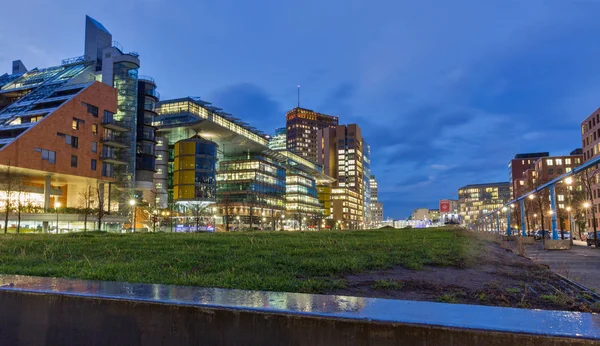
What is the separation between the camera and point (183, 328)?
4.66 m

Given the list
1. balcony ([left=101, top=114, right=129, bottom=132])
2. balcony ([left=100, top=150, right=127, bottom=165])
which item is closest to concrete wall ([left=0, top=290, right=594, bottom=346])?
balcony ([left=100, top=150, right=127, bottom=165])

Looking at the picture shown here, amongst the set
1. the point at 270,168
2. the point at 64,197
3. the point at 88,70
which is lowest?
the point at 64,197

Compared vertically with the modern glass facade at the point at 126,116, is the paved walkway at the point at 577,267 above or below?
below

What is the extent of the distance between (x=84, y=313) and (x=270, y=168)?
128 metres

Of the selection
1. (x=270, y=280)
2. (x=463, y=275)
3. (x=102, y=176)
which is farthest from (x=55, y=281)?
(x=102, y=176)

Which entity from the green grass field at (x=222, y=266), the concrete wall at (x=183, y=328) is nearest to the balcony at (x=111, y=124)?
the green grass field at (x=222, y=266)

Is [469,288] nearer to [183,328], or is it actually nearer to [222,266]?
[222,266]

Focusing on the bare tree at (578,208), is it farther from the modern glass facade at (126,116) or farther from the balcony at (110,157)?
the balcony at (110,157)

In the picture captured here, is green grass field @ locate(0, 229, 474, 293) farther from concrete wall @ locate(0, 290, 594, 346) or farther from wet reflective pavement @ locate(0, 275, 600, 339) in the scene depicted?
concrete wall @ locate(0, 290, 594, 346)

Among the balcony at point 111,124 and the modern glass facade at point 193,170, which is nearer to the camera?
the balcony at point 111,124

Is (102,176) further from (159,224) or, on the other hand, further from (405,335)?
(405,335)

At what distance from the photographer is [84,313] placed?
521 centimetres

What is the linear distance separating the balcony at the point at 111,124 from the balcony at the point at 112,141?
5.13 ft

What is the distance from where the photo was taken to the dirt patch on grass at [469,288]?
6434 mm
